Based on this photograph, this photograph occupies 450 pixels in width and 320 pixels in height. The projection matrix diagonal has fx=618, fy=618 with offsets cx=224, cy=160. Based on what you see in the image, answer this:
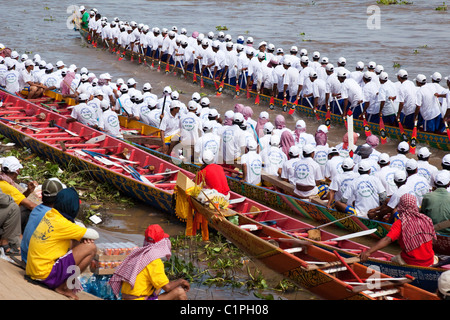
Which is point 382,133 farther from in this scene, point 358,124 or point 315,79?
Answer: point 315,79

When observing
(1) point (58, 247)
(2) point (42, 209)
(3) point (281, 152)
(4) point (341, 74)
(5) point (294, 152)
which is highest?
(2) point (42, 209)

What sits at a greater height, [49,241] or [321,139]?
[49,241]

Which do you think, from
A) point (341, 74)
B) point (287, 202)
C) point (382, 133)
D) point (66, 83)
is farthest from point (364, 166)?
point (66, 83)

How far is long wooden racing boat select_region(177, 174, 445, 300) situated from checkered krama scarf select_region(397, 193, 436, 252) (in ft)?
1.63

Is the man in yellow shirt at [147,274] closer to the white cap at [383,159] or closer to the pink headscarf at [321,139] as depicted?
the white cap at [383,159]

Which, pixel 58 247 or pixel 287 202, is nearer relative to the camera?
pixel 58 247

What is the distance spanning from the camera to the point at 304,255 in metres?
9.33

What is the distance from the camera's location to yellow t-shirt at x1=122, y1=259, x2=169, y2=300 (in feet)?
21.7

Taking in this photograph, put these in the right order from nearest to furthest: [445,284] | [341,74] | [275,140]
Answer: [445,284]
[275,140]
[341,74]

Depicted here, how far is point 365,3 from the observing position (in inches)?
1700

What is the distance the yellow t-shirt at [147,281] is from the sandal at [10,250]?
7.38 ft

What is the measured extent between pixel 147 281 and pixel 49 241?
1.23 meters

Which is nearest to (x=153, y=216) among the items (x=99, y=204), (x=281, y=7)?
(x=99, y=204)

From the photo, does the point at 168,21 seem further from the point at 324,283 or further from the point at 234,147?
the point at 324,283
